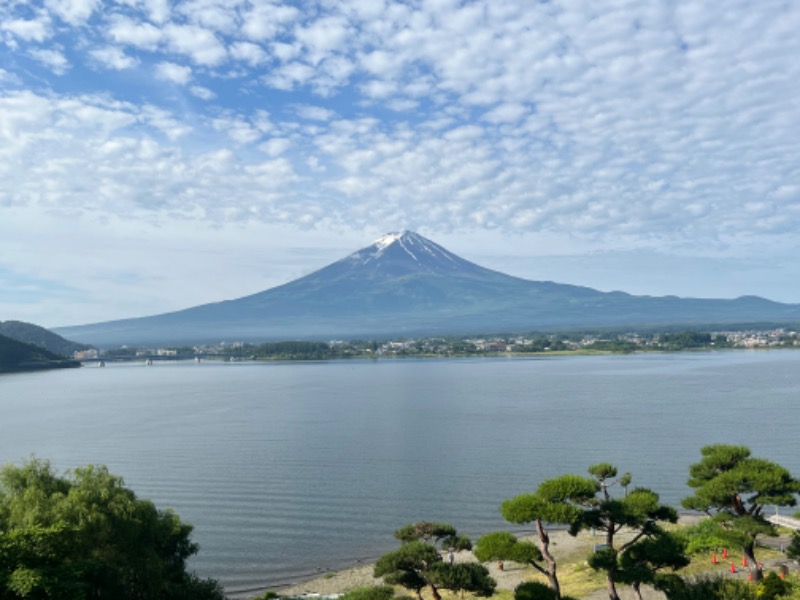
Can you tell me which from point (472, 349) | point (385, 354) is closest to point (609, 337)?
point (472, 349)

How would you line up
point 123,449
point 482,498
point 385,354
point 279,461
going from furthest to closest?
1. point 385,354
2. point 123,449
3. point 279,461
4. point 482,498

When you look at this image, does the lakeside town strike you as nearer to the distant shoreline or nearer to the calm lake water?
the distant shoreline

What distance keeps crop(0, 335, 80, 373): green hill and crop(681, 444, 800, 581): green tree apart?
3844 inches

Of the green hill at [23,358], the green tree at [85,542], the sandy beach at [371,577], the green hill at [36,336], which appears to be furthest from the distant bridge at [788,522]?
the green hill at [36,336]

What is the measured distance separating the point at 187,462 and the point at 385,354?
84.3m

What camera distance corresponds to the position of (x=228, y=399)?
166 ft

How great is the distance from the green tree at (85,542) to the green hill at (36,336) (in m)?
129

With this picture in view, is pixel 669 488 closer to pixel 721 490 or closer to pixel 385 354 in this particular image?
pixel 721 490

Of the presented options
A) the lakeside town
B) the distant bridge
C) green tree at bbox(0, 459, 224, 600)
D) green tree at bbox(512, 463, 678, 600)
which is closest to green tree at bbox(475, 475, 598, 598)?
green tree at bbox(512, 463, 678, 600)

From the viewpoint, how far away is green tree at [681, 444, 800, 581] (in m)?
9.61

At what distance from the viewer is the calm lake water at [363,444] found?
58.7 ft

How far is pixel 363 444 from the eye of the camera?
29.1 meters

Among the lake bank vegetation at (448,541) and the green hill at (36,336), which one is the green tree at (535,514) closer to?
the lake bank vegetation at (448,541)

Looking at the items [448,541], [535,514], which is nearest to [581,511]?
[535,514]
